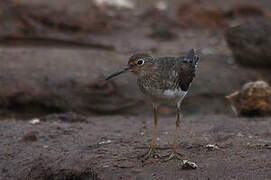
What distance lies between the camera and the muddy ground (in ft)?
19.2

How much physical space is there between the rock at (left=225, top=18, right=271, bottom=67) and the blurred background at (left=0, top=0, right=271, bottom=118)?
19mm

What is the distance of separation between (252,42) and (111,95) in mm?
2916

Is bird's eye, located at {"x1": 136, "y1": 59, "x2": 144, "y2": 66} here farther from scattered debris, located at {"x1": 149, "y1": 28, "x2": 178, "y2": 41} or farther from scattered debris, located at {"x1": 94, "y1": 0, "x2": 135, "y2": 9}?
scattered debris, located at {"x1": 94, "y1": 0, "x2": 135, "y2": 9}

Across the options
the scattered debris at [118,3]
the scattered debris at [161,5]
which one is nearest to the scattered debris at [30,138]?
the scattered debris at [118,3]

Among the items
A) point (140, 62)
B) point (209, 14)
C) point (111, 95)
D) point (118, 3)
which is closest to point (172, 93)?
point (140, 62)

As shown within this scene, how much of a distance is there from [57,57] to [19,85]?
119cm

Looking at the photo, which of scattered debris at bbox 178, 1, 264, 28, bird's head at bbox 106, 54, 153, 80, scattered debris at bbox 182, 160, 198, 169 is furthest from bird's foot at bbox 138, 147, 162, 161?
scattered debris at bbox 178, 1, 264, 28

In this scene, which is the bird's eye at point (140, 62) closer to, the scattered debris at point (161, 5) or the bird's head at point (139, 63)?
the bird's head at point (139, 63)

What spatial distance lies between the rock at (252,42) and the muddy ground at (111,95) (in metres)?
0.27

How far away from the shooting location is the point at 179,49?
11164 millimetres

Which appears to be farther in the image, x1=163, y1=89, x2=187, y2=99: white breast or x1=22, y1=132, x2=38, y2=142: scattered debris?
x1=22, y1=132, x2=38, y2=142: scattered debris

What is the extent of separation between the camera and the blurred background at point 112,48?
9250 mm

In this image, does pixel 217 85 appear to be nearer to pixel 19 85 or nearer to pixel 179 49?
pixel 179 49

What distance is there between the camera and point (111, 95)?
939 cm
